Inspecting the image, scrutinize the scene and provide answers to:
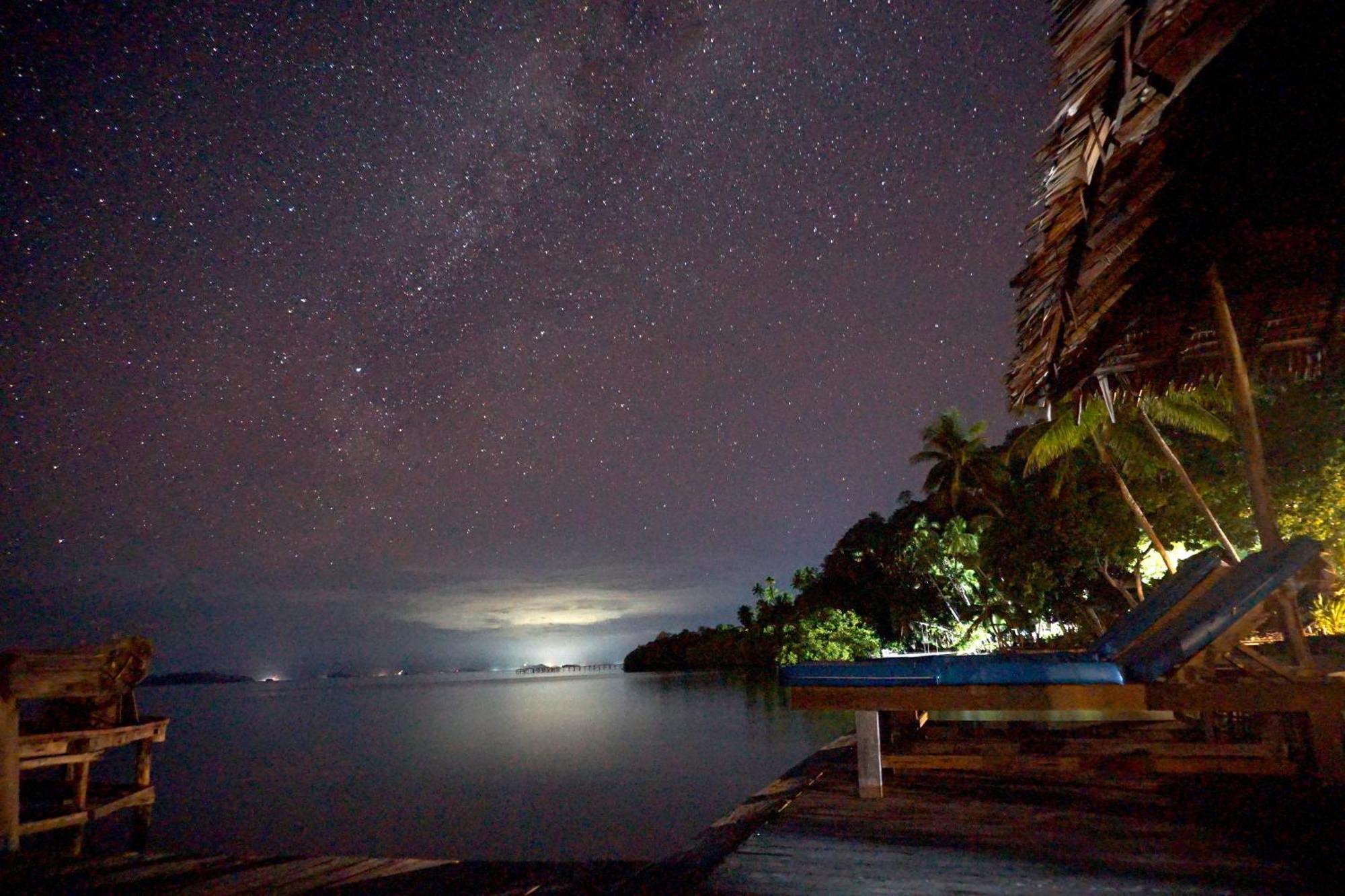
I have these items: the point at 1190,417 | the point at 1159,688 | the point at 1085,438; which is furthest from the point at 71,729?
the point at 1085,438

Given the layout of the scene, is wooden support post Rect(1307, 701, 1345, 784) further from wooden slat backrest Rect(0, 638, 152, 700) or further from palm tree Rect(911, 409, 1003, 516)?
palm tree Rect(911, 409, 1003, 516)

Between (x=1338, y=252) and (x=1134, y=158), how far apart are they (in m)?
2.06

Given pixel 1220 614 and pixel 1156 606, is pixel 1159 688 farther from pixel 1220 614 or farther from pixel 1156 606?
pixel 1156 606

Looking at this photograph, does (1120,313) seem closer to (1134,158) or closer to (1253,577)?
(1134,158)

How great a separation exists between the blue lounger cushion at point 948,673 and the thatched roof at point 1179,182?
5.71 ft

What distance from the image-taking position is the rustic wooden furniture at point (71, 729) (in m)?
6.29

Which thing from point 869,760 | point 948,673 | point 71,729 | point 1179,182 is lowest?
point 71,729

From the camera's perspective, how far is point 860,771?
441 centimetres

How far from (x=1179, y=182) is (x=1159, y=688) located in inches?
92.6

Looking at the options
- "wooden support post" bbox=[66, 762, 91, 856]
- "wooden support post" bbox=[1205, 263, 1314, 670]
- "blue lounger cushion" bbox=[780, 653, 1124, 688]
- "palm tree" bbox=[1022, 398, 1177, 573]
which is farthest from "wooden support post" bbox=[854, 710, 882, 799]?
"palm tree" bbox=[1022, 398, 1177, 573]

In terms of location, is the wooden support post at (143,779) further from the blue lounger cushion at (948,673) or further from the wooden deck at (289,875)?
the blue lounger cushion at (948,673)

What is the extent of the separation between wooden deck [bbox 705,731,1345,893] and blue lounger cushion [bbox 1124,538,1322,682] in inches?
28.2

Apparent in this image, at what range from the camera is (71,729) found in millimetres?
8445

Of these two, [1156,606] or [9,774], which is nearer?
[1156,606]
